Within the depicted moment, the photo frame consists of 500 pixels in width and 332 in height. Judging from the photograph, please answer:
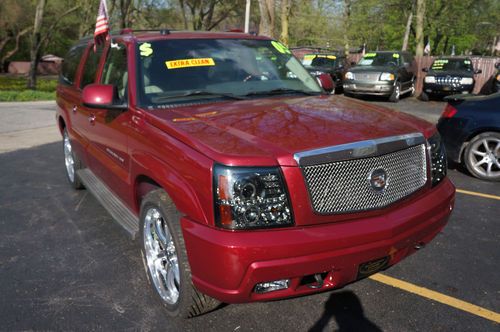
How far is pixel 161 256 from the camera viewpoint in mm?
3225

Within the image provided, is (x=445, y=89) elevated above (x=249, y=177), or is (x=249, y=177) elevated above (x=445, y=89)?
(x=249, y=177)

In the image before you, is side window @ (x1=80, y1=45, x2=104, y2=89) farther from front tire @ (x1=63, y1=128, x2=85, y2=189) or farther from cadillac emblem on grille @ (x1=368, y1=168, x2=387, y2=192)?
cadillac emblem on grille @ (x1=368, y1=168, x2=387, y2=192)

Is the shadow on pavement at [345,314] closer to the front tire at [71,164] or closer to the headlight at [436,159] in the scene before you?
the headlight at [436,159]

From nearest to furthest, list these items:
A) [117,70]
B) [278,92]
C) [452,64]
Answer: [278,92] < [117,70] < [452,64]

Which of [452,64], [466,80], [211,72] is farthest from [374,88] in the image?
[211,72]

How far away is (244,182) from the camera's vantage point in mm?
2441

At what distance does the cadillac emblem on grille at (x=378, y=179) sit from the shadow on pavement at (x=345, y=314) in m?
0.90

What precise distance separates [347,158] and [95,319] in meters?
1.98

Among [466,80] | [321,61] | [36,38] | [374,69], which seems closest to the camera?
[466,80]

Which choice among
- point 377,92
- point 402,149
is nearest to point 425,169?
point 402,149

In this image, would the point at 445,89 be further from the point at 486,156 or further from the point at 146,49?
the point at 146,49

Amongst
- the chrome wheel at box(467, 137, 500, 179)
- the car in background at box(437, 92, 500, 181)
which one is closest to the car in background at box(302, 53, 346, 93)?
the car in background at box(437, 92, 500, 181)

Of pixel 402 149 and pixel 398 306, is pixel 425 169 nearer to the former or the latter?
pixel 402 149

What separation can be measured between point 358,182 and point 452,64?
56.6 feet
